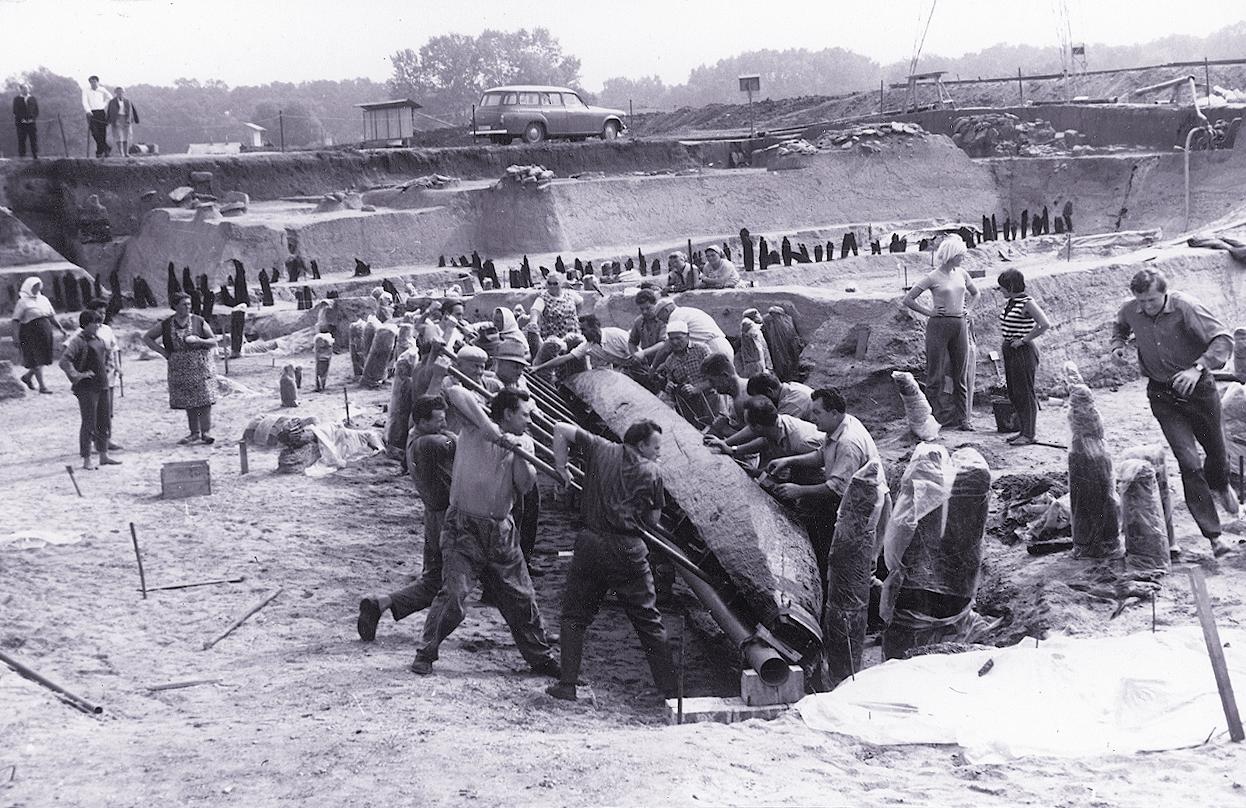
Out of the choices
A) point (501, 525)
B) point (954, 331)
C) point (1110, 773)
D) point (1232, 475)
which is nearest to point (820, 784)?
point (1110, 773)

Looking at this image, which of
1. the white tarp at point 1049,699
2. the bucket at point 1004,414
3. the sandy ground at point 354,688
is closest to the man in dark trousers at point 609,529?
the sandy ground at point 354,688

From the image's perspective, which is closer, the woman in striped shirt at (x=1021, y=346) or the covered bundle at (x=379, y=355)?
the woman in striped shirt at (x=1021, y=346)

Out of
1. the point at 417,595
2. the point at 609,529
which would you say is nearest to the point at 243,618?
the point at 417,595

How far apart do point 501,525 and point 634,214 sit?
71.0ft

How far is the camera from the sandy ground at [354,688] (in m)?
4.71

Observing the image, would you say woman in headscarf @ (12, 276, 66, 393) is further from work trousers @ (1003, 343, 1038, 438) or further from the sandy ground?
work trousers @ (1003, 343, 1038, 438)

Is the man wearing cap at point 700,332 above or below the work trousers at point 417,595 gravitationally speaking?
above

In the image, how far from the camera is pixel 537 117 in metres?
32.9

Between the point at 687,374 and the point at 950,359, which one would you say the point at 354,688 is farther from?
the point at 950,359

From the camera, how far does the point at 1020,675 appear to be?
5449 mm

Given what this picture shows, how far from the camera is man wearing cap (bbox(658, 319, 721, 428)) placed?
1002 cm

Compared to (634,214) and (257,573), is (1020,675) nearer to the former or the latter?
(257,573)

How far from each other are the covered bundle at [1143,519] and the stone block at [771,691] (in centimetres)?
195

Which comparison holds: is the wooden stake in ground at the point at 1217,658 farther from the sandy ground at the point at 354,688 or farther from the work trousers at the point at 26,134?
the work trousers at the point at 26,134
